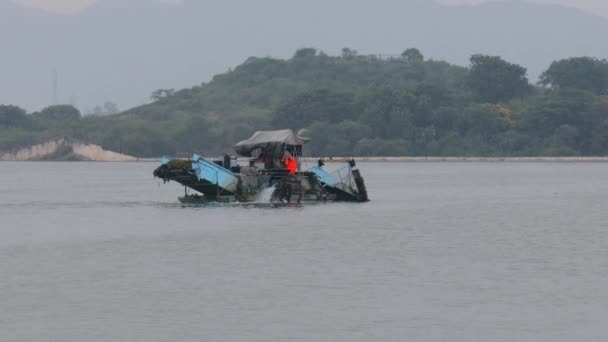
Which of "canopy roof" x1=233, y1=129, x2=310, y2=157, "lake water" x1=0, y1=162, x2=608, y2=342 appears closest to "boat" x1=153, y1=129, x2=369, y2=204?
"canopy roof" x1=233, y1=129, x2=310, y2=157

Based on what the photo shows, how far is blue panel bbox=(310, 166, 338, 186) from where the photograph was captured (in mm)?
75875

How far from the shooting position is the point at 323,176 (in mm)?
76188

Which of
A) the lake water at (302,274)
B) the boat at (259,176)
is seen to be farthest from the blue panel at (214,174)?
the lake water at (302,274)

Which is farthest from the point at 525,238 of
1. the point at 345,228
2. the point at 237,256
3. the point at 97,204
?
the point at 97,204

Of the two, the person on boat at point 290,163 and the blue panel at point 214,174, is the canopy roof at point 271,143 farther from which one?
the blue panel at point 214,174

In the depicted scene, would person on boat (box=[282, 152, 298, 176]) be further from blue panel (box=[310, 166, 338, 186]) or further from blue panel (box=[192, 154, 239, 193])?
blue panel (box=[192, 154, 239, 193])

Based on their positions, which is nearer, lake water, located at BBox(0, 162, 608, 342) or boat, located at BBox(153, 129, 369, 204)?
lake water, located at BBox(0, 162, 608, 342)

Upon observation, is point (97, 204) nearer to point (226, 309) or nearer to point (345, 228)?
point (345, 228)

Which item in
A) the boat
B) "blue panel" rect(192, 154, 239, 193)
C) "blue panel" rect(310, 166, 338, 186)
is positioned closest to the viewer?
"blue panel" rect(192, 154, 239, 193)

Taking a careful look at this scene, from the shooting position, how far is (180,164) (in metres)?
69.9

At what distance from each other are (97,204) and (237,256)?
34822 millimetres

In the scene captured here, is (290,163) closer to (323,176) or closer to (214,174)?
(323,176)

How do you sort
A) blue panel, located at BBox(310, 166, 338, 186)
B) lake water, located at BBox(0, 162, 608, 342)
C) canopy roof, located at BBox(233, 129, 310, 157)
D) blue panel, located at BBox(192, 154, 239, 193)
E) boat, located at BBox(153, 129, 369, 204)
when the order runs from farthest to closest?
blue panel, located at BBox(310, 166, 338, 186) < canopy roof, located at BBox(233, 129, 310, 157) < boat, located at BBox(153, 129, 369, 204) < blue panel, located at BBox(192, 154, 239, 193) < lake water, located at BBox(0, 162, 608, 342)

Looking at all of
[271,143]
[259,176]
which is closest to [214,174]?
[259,176]
